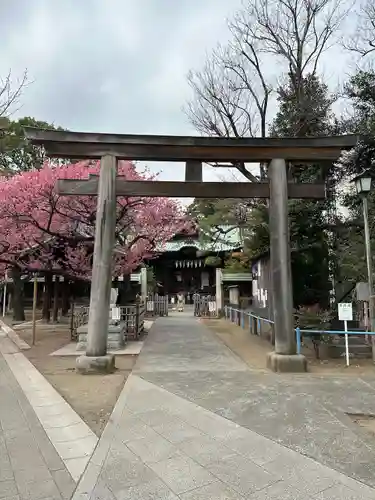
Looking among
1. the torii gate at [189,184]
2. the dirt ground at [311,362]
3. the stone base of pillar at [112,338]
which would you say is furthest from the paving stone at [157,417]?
the stone base of pillar at [112,338]

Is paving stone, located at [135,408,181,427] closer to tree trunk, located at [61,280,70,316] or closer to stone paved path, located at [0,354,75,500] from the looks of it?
stone paved path, located at [0,354,75,500]

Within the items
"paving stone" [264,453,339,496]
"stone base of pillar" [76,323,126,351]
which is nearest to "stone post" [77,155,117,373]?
"stone base of pillar" [76,323,126,351]

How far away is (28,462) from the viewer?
365 centimetres

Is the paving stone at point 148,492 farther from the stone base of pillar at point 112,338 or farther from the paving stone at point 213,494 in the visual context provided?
the stone base of pillar at point 112,338

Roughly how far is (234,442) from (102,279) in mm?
4755

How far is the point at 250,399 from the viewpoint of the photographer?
5.55 m

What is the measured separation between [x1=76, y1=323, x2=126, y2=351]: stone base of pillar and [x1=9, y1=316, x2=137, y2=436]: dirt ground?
3.02 ft

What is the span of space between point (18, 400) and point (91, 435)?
2210 millimetres

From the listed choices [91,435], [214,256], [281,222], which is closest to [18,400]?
[91,435]

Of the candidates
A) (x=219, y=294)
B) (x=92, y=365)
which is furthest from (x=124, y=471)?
(x=219, y=294)

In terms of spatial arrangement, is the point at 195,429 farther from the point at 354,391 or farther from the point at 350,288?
the point at 350,288

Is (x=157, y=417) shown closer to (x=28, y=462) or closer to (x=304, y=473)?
(x=28, y=462)

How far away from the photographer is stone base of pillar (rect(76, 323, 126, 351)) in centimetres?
1076

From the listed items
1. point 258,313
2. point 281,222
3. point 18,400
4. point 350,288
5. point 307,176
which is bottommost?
point 18,400
